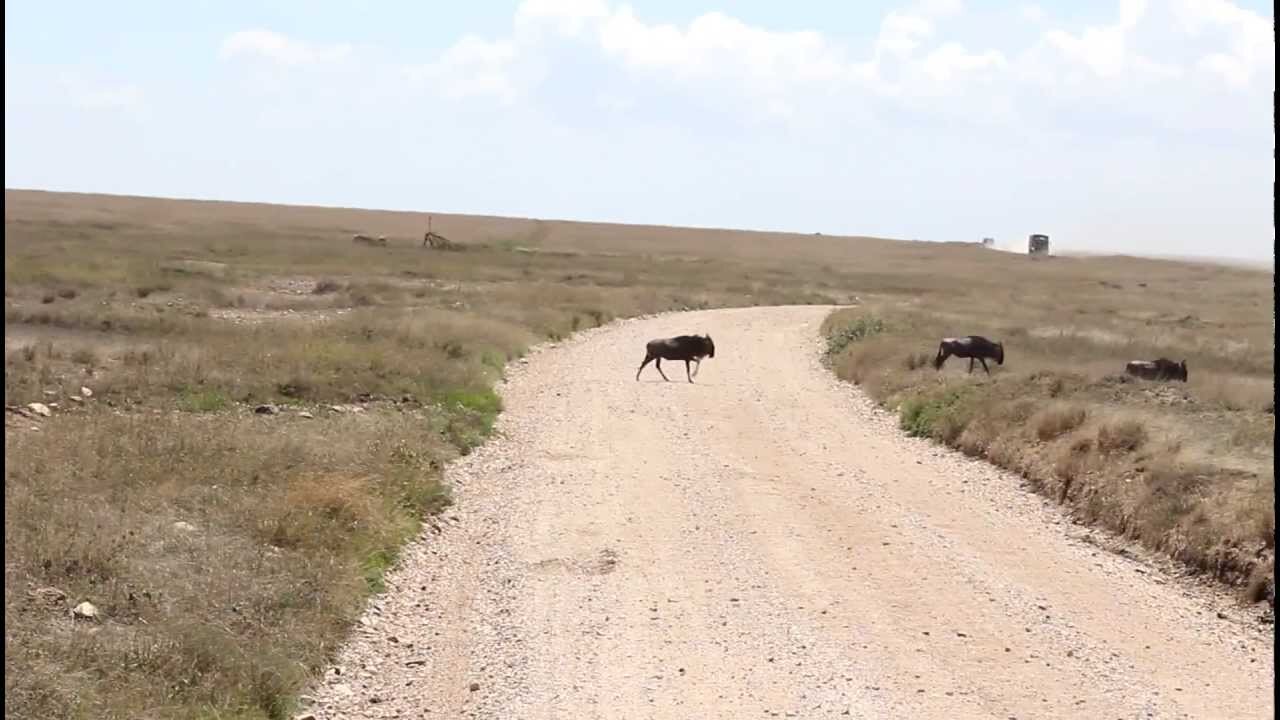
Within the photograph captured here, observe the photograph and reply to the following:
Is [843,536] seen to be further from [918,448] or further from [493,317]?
[493,317]

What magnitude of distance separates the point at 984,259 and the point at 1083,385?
12472cm

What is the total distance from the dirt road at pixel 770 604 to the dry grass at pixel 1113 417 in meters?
0.73

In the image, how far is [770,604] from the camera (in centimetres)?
1242

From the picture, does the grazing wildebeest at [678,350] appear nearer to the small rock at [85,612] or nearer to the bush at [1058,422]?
the bush at [1058,422]

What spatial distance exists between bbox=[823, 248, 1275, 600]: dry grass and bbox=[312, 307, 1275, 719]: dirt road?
73 cm

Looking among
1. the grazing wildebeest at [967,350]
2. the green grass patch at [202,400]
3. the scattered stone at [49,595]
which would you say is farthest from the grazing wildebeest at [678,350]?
the scattered stone at [49,595]

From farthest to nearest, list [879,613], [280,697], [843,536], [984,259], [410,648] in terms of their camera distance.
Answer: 1. [984,259]
2. [843,536]
3. [879,613]
4. [410,648]
5. [280,697]

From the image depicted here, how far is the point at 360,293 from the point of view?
52.0 meters

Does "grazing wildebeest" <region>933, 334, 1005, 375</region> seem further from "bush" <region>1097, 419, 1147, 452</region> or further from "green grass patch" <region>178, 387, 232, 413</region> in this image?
"green grass patch" <region>178, 387, 232, 413</region>

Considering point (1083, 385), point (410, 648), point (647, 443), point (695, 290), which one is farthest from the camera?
point (695, 290)

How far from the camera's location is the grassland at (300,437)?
1012 centimetres

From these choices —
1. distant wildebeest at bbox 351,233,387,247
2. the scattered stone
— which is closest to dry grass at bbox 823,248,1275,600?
the scattered stone

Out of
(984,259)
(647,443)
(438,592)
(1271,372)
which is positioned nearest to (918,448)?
(647,443)

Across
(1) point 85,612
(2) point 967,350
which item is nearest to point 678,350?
(2) point 967,350
